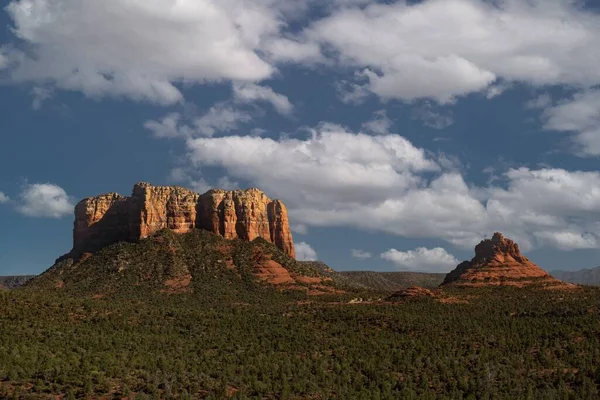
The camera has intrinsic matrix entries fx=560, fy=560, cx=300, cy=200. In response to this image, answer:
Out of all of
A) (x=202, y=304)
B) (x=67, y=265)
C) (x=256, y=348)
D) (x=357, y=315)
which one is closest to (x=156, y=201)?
(x=67, y=265)

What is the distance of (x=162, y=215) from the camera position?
114 metres

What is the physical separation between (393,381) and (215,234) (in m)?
76.2

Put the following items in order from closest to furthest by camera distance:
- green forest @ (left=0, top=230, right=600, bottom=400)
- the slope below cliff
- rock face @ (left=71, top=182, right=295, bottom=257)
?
green forest @ (left=0, top=230, right=600, bottom=400)
the slope below cliff
rock face @ (left=71, top=182, right=295, bottom=257)

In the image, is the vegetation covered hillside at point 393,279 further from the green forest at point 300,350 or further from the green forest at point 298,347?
the green forest at point 300,350

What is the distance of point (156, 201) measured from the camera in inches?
4481

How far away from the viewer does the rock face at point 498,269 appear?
10756cm

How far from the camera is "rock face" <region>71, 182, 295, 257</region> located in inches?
4444

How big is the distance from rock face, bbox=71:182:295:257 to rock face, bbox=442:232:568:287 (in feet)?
141

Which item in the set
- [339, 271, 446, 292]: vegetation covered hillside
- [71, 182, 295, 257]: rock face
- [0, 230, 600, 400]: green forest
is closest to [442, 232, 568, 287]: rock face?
[0, 230, 600, 400]: green forest

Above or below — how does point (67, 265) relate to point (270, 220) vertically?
below

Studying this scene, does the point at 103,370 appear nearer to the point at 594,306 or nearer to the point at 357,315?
the point at 357,315

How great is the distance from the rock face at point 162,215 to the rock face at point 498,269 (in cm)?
4312

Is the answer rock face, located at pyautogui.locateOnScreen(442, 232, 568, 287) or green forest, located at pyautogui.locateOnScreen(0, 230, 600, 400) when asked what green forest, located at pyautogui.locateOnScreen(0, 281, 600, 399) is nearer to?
green forest, located at pyautogui.locateOnScreen(0, 230, 600, 400)

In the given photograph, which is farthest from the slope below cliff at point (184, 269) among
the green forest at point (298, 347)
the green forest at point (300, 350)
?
the green forest at point (300, 350)
